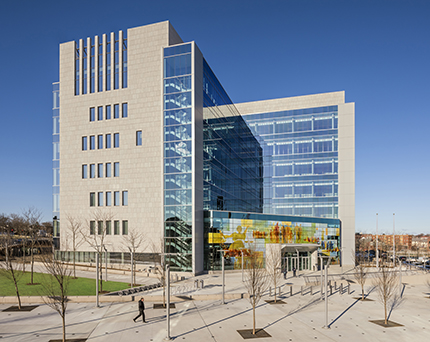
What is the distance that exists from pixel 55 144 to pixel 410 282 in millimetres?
57339

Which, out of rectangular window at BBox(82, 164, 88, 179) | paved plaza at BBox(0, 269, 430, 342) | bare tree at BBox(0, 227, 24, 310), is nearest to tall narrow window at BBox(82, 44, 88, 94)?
rectangular window at BBox(82, 164, 88, 179)

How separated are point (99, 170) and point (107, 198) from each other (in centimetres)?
454

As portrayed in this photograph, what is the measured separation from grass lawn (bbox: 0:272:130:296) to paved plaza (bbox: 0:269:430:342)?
12.8 ft

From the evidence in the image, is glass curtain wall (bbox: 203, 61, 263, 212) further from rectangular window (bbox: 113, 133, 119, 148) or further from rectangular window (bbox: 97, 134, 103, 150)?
rectangular window (bbox: 97, 134, 103, 150)

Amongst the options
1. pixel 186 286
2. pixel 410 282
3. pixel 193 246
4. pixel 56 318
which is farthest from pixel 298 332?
pixel 410 282

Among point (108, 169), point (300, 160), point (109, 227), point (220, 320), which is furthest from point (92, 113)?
point (300, 160)

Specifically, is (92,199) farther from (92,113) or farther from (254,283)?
(254,283)

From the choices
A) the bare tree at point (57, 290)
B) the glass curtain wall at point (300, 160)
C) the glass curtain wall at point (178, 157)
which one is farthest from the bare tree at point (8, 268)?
the glass curtain wall at point (300, 160)

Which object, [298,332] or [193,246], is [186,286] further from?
[298,332]

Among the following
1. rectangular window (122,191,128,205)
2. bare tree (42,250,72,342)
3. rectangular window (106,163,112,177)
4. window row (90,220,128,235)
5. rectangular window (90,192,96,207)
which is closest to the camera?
bare tree (42,250,72,342)

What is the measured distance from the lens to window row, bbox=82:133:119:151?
53.5m

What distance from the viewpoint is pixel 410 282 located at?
48.6 meters

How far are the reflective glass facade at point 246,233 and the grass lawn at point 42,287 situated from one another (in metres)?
16.1

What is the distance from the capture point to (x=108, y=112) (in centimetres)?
5450
